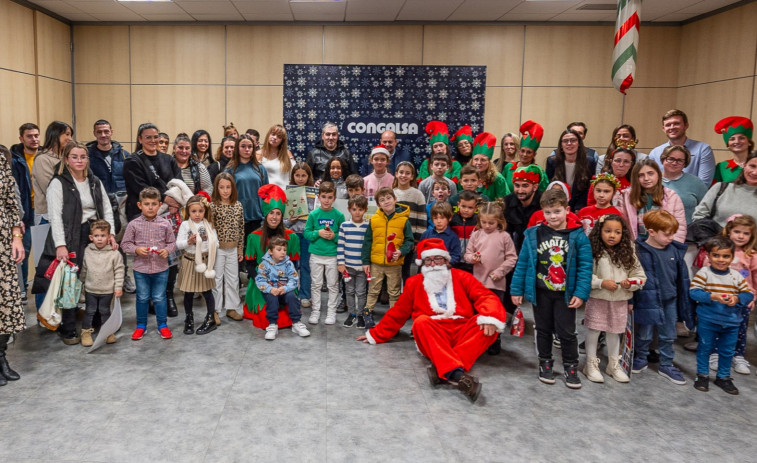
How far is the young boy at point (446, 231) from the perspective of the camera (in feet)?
13.2

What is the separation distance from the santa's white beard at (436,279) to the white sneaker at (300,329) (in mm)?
1094

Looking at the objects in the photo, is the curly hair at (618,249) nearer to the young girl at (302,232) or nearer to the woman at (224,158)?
the young girl at (302,232)

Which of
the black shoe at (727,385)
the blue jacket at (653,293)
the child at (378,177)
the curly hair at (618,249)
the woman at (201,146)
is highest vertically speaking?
the woman at (201,146)

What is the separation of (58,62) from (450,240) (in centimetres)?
658

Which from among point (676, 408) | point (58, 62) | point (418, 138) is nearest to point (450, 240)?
point (676, 408)

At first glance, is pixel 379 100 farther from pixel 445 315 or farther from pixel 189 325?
pixel 445 315

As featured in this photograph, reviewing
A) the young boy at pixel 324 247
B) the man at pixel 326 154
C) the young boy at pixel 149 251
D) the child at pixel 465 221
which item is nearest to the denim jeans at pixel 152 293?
the young boy at pixel 149 251

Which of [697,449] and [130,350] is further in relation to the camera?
[130,350]

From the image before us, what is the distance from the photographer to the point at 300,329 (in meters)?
4.18

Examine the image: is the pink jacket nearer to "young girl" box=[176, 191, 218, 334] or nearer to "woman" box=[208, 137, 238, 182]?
"young girl" box=[176, 191, 218, 334]

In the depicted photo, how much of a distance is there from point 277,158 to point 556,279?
310 cm

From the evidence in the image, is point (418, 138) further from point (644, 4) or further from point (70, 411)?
point (70, 411)

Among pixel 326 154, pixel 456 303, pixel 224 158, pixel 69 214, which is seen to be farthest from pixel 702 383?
pixel 224 158

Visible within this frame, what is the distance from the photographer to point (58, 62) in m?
7.36
